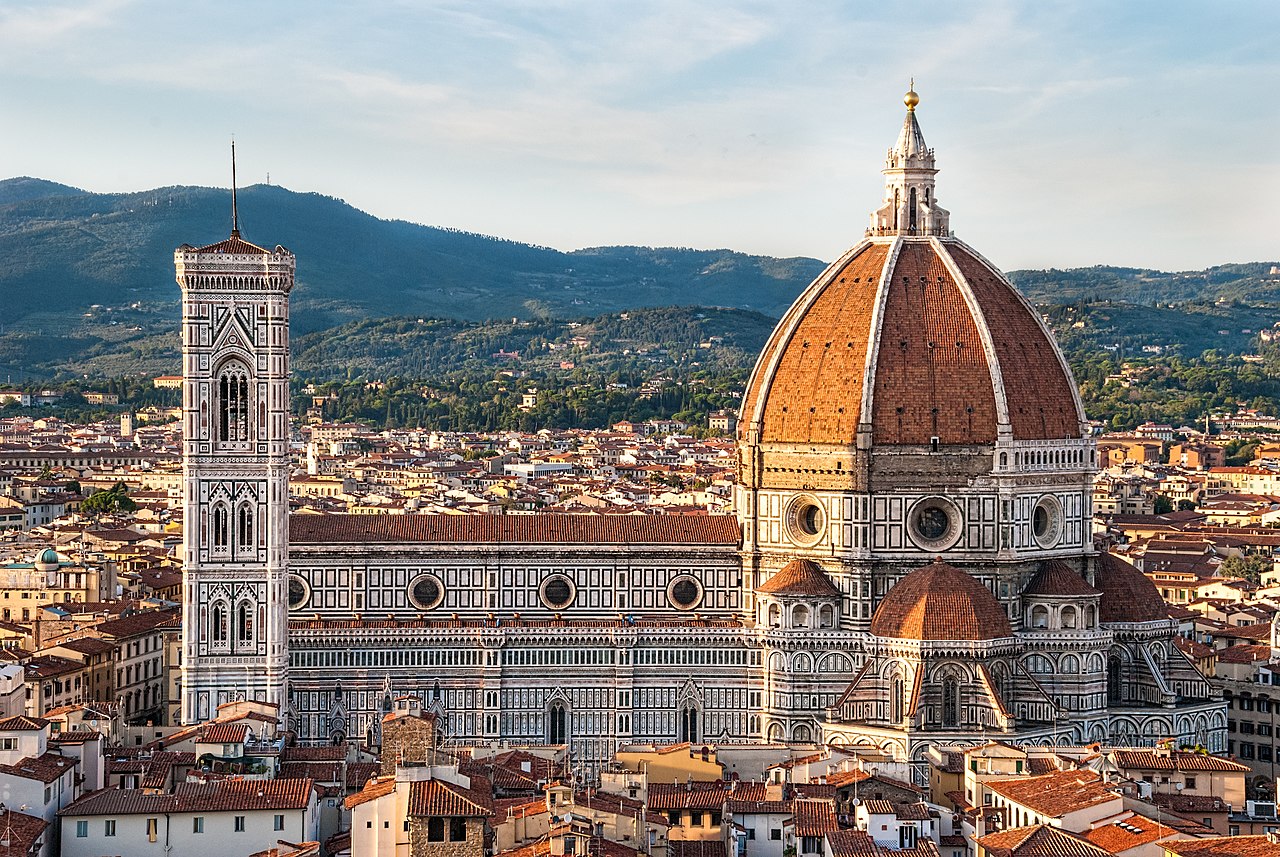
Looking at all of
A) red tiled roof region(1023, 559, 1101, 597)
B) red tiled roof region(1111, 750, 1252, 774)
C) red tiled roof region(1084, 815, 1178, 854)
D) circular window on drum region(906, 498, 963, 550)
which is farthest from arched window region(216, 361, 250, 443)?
red tiled roof region(1084, 815, 1178, 854)

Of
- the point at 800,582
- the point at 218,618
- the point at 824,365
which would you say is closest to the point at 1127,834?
the point at 800,582

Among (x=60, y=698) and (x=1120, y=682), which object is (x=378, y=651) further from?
(x=1120, y=682)

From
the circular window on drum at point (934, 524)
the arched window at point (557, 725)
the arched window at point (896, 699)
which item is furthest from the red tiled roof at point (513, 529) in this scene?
the arched window at point (896, 699)

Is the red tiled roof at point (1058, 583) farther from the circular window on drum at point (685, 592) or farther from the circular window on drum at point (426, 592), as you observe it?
the circular window on drum at point (426, 592)

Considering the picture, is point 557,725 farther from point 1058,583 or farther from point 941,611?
point 1058,583

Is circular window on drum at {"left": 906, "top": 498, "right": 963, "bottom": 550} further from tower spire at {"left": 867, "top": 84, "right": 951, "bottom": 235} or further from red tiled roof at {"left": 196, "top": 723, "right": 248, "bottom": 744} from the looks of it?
red tiled roof at {"left": 196, "top": 723, "right": 248, "bottom": 744}
